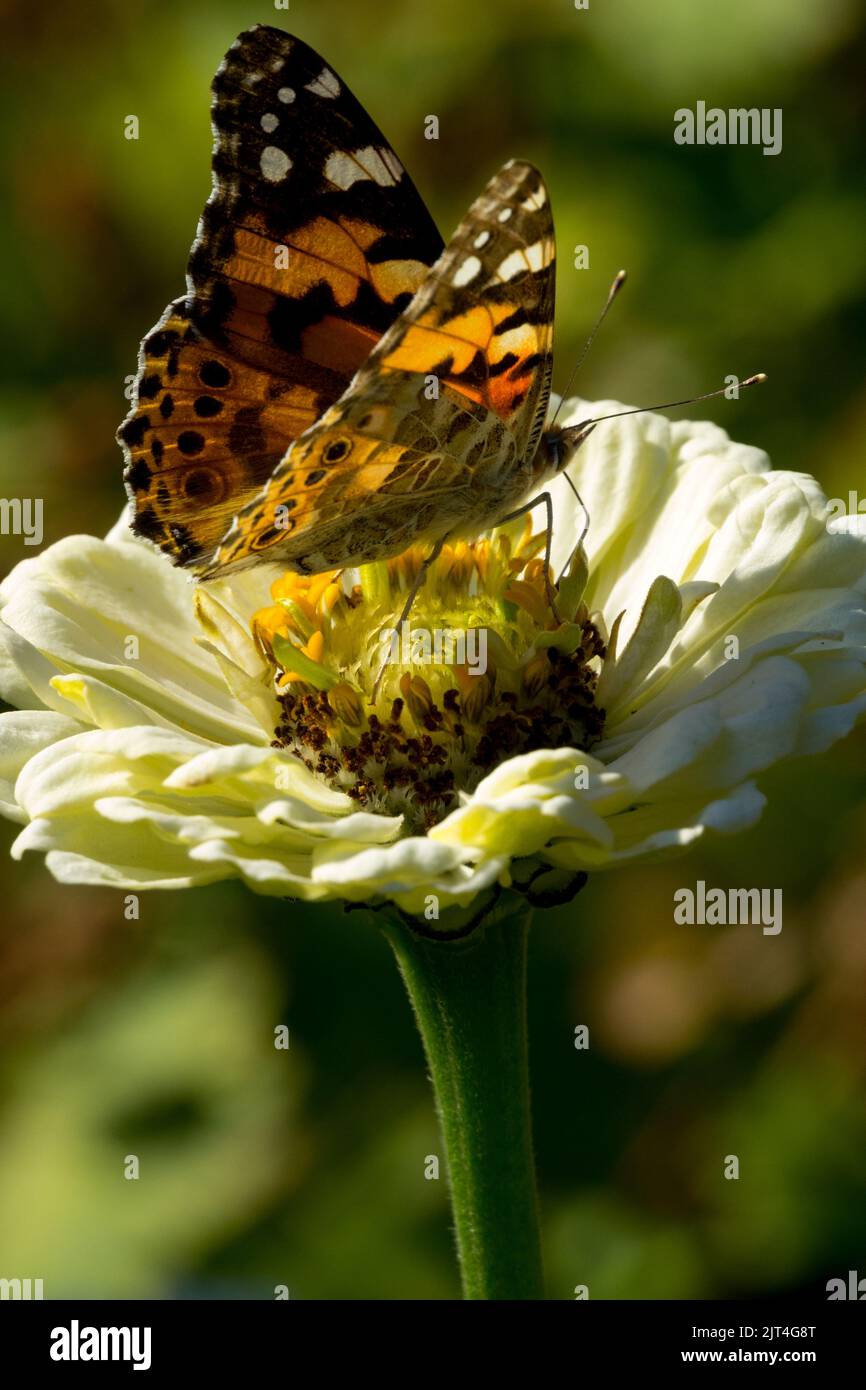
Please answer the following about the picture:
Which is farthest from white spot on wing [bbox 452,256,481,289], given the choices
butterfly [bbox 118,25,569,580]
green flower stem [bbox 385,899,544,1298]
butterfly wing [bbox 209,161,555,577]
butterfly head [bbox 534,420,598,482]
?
green flower stem [bbox 385,899,544,1298]

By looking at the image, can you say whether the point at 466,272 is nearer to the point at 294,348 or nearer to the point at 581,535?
the point at 294,348

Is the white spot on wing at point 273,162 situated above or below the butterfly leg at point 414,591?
above

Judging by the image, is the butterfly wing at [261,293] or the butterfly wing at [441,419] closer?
the butterfly wing at [441,419]

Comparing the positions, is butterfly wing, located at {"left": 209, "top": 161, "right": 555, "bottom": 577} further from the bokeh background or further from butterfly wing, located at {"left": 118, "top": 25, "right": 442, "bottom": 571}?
the bokeh background

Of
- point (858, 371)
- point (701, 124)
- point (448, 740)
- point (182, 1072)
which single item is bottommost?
point (182, 1072)

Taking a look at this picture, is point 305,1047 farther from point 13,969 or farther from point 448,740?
point 448,740

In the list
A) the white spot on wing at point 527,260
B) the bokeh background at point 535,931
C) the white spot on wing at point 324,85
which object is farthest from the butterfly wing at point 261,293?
the bokeh background at point 535,931

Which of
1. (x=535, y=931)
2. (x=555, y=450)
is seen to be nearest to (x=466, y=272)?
(x=555, y=450)

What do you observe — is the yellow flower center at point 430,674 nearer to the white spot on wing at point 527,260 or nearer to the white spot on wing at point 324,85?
the white spot on wing at point 527,260
